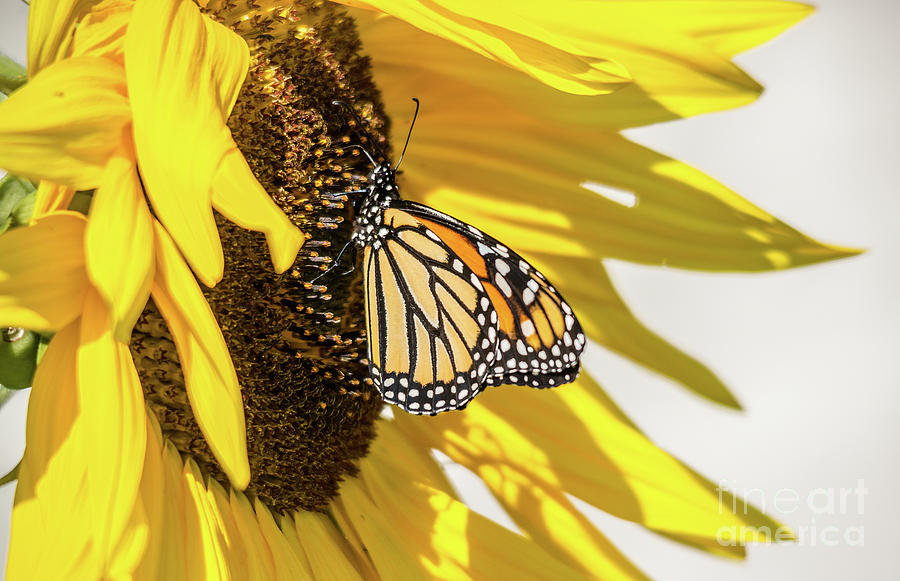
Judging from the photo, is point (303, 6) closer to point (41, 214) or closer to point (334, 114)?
point (334, 114)

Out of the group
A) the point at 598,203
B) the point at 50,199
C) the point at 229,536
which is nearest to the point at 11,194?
the point at 50,199

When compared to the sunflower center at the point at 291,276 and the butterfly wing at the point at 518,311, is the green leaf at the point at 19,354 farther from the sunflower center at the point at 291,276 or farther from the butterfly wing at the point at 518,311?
the butterfly wing at the point at 518,311

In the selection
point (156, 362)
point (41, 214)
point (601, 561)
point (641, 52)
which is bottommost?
point (601, 561)

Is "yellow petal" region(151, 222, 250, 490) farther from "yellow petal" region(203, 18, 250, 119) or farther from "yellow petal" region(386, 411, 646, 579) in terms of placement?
"yellow petal" region(386, 411, 646, 579)

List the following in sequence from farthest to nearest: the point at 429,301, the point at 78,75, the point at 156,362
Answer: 1. the point at 429,301
2. the point at 156,362
3. the point at 78,75

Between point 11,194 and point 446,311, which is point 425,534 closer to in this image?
point 446,311

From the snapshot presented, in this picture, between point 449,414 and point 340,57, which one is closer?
point 340,57

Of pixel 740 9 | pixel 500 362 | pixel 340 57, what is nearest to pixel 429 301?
pixel 500 362
